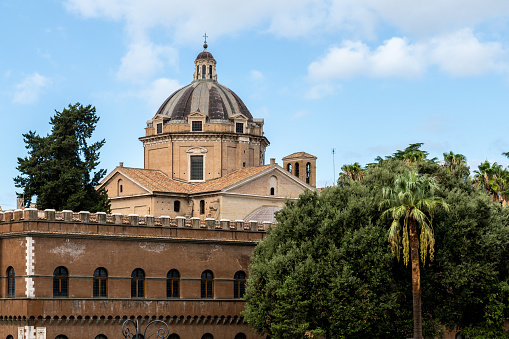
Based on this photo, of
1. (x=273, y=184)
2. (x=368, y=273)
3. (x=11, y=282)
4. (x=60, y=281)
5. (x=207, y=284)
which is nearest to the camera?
(x=368, y=273)

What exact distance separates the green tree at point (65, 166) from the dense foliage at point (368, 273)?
16968 millimetres

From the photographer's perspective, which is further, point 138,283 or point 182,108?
point 182,108

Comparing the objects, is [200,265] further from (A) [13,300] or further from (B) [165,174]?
(B) [165,174]

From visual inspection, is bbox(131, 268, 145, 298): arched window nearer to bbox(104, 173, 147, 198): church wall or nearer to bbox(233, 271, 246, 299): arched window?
bbox(233, 271, 246, 299): arched window

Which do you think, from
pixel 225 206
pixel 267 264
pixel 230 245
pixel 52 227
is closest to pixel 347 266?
pixel 267 264

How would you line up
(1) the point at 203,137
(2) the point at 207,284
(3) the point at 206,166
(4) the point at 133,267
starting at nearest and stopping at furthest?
1. (4) the point at 133,267
2. (2) the point at 207,284
3. (3) the point at 206,166
4. (1) the point at 203,137

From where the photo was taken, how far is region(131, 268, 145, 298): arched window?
51.2m

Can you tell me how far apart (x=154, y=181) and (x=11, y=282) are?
838 inches

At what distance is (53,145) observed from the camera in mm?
61312

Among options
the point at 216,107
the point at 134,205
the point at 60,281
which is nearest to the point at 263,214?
the point at 134,205

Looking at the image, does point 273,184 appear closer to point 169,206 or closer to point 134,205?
point 169,206

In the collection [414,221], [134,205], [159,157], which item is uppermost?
[159,157]

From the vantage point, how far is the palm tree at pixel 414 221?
1709 inches

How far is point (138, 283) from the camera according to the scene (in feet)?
169
